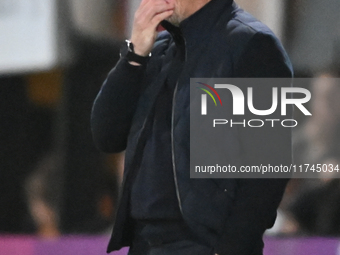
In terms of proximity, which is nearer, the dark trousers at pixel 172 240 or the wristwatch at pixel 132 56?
the dark trousers at pixel 172 240

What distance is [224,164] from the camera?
46.7 inches

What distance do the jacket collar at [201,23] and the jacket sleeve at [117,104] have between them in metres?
0.14

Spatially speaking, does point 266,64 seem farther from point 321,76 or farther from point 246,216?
point 321,76

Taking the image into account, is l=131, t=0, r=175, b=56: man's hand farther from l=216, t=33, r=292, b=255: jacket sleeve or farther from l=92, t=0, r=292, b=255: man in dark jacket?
l=216, t=33, r=292, b=255: jacket sleeve

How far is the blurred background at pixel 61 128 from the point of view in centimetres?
217

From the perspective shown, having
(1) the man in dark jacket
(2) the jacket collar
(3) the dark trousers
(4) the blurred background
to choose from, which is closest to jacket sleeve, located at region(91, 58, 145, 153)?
(1) the man in dark jacket

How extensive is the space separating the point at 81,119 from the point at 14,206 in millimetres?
535

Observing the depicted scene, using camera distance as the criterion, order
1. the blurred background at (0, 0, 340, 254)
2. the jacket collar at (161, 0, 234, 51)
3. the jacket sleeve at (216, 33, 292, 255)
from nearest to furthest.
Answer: the jacket sleeve at (216, 33, 292, 255)
the jacket collar at (161, 0, 234, 51)
the blurred background at (0, 0, 340, 254)

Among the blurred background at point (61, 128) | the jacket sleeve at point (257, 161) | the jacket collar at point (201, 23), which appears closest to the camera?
the jacket sleeve at point (257, 161)

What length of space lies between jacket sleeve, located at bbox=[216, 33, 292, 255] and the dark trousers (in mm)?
74

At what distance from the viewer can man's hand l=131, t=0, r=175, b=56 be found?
1.31 metres

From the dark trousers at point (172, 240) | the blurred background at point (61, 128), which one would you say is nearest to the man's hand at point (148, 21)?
the dark trousers at point (172, 240)

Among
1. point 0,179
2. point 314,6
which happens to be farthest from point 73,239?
point 314,6

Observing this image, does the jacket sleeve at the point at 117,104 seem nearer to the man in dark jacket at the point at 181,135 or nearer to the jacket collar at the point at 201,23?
the man in dark jacket at the point at 181,135
